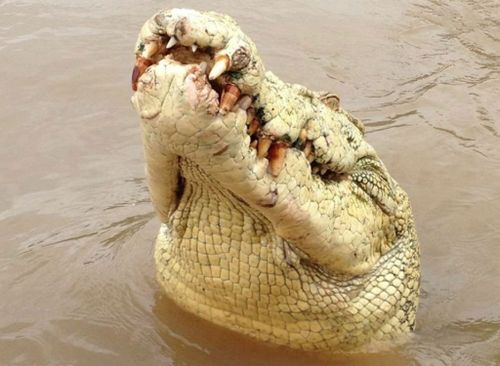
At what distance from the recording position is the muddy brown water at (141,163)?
3.48 m

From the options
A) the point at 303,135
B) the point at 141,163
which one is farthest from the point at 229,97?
the point at 141,163

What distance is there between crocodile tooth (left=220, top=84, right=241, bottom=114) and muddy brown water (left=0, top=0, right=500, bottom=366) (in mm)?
1368

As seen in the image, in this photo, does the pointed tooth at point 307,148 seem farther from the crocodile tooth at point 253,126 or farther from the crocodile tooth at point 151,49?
the crocodile tooth at point 151,49

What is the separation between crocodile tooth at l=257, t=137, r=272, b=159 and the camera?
2.41 m

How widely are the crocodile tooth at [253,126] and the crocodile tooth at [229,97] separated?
0.41 feet

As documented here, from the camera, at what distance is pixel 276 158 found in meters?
2.48

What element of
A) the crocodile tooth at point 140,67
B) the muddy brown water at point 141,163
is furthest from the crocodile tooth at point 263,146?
the muddy brown water at point 141,163

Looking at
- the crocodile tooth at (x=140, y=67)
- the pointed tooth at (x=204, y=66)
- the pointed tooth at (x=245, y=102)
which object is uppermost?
the pointed tooth at (x=204, y=66)

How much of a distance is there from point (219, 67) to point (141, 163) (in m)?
2.94

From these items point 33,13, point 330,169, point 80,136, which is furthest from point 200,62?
point 33,13

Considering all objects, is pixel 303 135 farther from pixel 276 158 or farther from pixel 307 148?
pixel 276 158

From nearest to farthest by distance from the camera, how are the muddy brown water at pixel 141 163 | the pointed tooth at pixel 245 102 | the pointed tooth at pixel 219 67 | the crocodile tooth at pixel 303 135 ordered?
1. the pointed tooth at pixel 219 67
2. the pointed tooth at pixel 245 102
3. the crocodile tooth at pixel 303 135
4. the muddy brown water at pixel 141 163

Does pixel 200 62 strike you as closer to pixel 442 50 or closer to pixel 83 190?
pixel 83 190

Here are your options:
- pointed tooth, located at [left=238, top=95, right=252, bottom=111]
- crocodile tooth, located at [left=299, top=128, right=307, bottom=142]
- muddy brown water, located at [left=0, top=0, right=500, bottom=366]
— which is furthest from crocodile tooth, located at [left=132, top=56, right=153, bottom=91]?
muddy brown water, located at [left=0, top=0, right=500, bottom=366]
